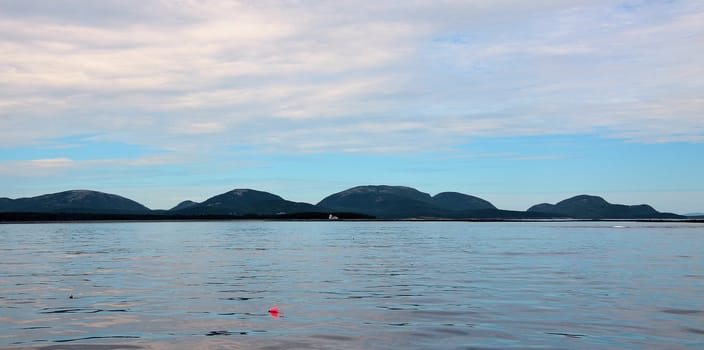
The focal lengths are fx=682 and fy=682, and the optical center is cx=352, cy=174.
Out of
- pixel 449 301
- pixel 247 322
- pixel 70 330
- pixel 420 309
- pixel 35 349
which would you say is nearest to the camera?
pixel 35 349

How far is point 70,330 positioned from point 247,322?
639cm

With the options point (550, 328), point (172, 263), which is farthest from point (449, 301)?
point (172, 263)

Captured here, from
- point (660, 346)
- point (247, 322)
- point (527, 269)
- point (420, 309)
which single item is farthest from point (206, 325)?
point (527, 269)

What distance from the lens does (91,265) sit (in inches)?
2130

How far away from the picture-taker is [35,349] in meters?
21.3

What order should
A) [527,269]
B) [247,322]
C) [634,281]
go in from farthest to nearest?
[527,269] < [634,281] < [247,322]

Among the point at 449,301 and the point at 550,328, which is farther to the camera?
the point at 449,301

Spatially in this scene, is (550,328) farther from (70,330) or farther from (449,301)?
(70,330)

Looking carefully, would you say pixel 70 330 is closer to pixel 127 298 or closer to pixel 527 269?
pixel 127 298

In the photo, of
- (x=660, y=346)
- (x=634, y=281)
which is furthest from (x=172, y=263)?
(x=660, y=346)

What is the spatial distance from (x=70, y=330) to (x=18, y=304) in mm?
8295

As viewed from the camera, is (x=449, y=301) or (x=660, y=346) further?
(x=449, y=301)

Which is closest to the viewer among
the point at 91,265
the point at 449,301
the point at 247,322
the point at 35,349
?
the point at 35,349

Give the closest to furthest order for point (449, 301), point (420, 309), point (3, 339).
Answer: point (3, 339)
point (420, 309)
point (449, 301)
